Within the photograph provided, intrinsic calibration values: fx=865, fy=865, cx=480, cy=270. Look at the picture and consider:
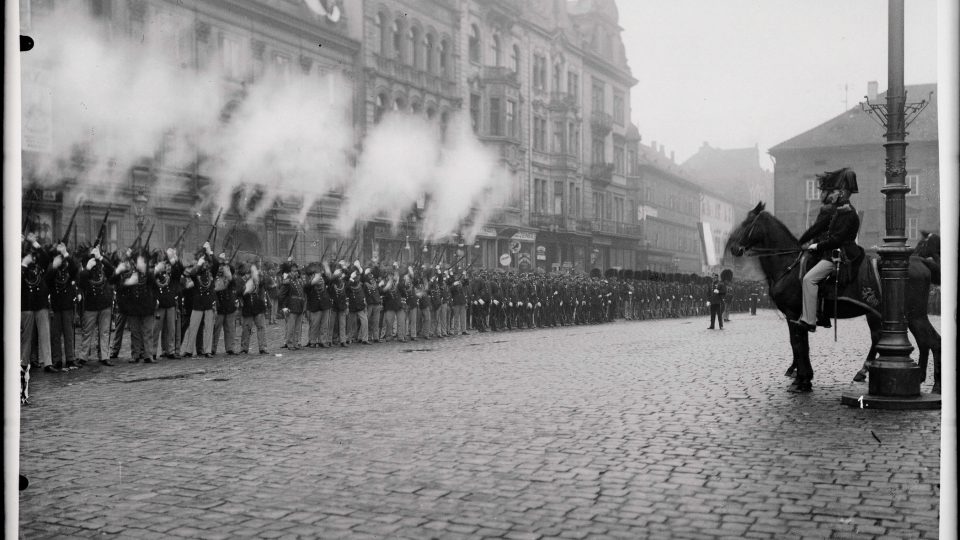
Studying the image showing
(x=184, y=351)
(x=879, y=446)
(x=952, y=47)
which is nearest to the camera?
(x=952, y=47)

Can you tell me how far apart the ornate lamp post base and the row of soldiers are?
326 inches

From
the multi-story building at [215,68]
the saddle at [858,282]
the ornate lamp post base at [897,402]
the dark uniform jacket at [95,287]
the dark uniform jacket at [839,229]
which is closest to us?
the ornate lamp post base at [897,402]

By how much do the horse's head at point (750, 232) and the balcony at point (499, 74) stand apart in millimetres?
10688

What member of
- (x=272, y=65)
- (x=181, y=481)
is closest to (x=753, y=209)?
(x=181, y=481)

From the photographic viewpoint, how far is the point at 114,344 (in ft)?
48.4

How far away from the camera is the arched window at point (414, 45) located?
978 inches

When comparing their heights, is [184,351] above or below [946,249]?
below

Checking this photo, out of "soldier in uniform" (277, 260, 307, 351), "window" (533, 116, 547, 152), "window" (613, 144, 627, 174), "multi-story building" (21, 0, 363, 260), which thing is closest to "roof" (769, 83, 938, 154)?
"window" (613, 144, 627, 174)

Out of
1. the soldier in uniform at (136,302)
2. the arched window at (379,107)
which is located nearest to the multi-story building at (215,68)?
the arched window at (379,107)

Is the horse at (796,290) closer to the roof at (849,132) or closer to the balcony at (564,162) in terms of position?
the roof at (849,132)

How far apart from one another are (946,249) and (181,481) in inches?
194

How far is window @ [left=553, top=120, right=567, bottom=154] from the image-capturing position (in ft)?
60.4

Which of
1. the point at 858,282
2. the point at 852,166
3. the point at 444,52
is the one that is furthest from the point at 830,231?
the point at 444,52

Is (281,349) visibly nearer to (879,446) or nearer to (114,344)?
(114,344)
